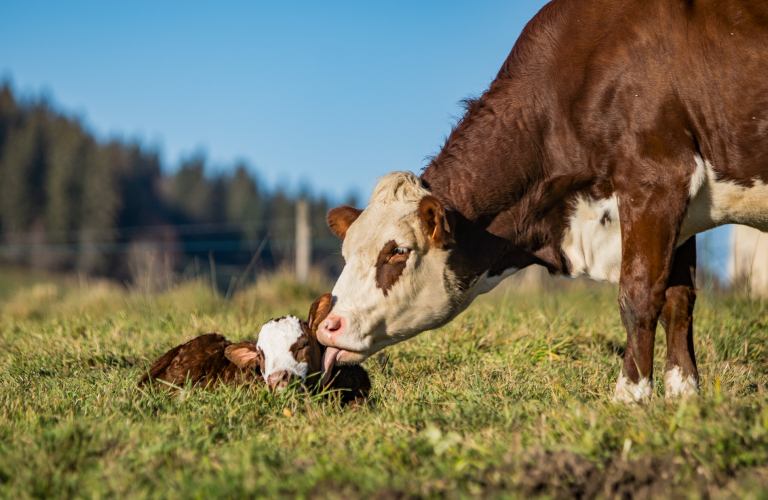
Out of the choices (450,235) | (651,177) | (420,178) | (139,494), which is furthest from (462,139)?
(139,494)

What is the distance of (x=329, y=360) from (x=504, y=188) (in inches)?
54.4

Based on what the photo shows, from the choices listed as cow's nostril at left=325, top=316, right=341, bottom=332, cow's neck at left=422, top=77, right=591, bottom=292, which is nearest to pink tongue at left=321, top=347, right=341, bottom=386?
cow's nostril at left=325, top=316, right=341, bottom=332

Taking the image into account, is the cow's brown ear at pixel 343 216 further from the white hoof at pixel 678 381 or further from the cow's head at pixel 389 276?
the white hoof at pixel 678 381

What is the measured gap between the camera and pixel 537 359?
4.48 m

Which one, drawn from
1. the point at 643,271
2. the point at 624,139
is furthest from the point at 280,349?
the point at 624,139

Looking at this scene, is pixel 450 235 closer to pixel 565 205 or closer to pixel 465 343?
pixel 565 205

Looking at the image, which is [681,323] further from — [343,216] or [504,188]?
[343,216]

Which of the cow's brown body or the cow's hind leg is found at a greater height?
the cow's brown body

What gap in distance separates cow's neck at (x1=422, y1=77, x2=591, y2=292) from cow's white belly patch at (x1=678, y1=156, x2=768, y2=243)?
0.56 metres

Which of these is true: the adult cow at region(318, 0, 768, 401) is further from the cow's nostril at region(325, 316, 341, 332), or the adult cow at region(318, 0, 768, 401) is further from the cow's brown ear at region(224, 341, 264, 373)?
the cow's brown ear at region(224, 341, 264, 373)

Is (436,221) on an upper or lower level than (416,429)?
upper

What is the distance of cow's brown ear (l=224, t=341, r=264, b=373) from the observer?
3625 mm

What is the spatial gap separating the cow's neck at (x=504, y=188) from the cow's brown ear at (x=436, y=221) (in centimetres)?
19

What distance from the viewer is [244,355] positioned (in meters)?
3.64
